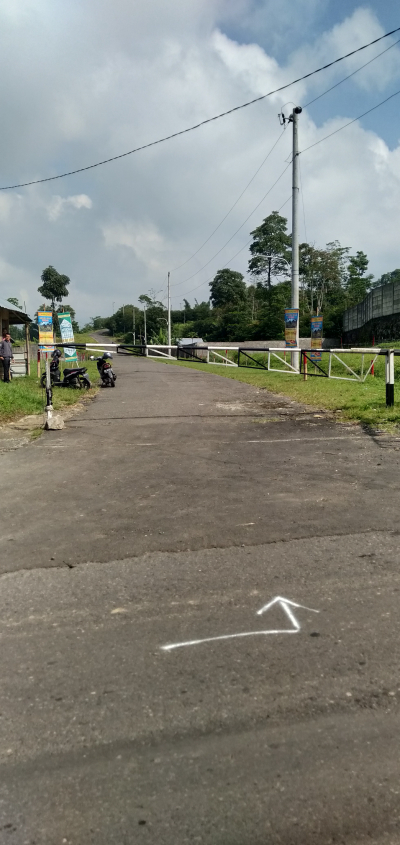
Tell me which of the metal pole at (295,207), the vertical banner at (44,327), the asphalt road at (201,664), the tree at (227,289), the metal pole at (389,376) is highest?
the tree at (227,289)

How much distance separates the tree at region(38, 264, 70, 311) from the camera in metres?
87.4

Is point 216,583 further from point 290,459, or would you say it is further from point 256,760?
point 290,459

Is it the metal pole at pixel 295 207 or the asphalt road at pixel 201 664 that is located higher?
the metal pole at pixel 295 207

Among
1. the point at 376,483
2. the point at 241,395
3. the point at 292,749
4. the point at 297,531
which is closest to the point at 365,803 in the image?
the point at 292,749

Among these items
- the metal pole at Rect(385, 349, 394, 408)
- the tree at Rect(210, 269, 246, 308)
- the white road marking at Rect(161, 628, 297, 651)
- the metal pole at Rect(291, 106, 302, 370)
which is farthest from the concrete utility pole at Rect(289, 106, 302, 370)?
the tree at Rect(210, 269, 246, 308)

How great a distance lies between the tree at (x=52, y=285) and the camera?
8738cm

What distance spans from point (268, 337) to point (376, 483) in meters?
68.8

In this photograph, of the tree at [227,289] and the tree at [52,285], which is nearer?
the tree at [52,285]

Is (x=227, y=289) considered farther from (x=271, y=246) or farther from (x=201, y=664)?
(x=201, y=664)

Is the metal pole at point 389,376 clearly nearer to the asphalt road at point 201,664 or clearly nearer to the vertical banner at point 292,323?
the asphalt road at point 201,664

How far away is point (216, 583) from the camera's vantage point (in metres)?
4.00

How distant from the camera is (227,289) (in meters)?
101

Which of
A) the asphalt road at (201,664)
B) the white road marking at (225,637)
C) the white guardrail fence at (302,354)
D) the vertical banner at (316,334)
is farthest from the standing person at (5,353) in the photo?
the white road marking at (225,637)

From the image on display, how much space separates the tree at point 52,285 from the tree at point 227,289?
25.5m
